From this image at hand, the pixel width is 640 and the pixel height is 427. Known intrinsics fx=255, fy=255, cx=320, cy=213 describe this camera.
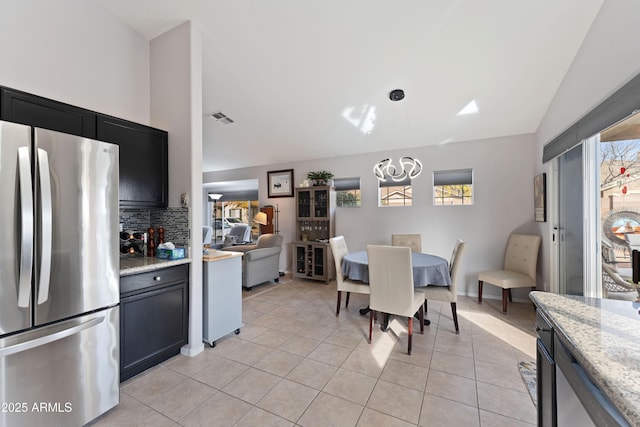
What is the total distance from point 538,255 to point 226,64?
4.71 meters

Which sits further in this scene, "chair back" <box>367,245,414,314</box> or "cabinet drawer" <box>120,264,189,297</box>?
"chair back" <box>367,245,414,314</box>

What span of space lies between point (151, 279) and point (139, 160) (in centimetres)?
114

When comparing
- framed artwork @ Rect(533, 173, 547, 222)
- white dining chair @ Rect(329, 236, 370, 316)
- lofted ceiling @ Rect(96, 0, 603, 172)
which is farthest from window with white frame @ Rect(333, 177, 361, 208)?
framed artwork @ Rect(533, 173, 547, 222)

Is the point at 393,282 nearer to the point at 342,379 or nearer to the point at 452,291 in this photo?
the point at 452,291

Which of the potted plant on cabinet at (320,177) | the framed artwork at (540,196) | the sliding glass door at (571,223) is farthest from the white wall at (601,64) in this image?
the potted plant on cabinet at (320,177)

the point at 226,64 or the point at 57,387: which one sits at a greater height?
the point at 226,64

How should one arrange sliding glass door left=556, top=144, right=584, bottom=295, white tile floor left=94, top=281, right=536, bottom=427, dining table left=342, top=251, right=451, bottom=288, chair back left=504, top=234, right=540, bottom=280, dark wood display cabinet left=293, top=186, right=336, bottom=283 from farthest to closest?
1. dark wood display cabinet left=293, top=186, right=336, bottom=283
2. chair back left=504, top=234, right=540, bottom=280
3. dining table left=342, top=251, right=451, bottom=288
4. sliding glass door left=556, top=144, right=584, bottom=295
5. white tile floor left=94, top=281, right=536, bottom=427

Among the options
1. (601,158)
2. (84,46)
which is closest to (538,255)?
(601,158)

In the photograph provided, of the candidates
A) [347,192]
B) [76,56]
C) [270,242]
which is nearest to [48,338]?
[76,56]

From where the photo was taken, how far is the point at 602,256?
234 centimetres

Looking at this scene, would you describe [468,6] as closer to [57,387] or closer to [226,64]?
[226,64]

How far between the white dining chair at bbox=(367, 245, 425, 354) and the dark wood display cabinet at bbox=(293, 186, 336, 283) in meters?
2.22

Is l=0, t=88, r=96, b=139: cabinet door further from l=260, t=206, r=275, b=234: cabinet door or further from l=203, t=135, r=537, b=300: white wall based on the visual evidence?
l=203, t=135, r=537, b=300: white wall

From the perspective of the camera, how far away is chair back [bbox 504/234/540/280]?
337cm
